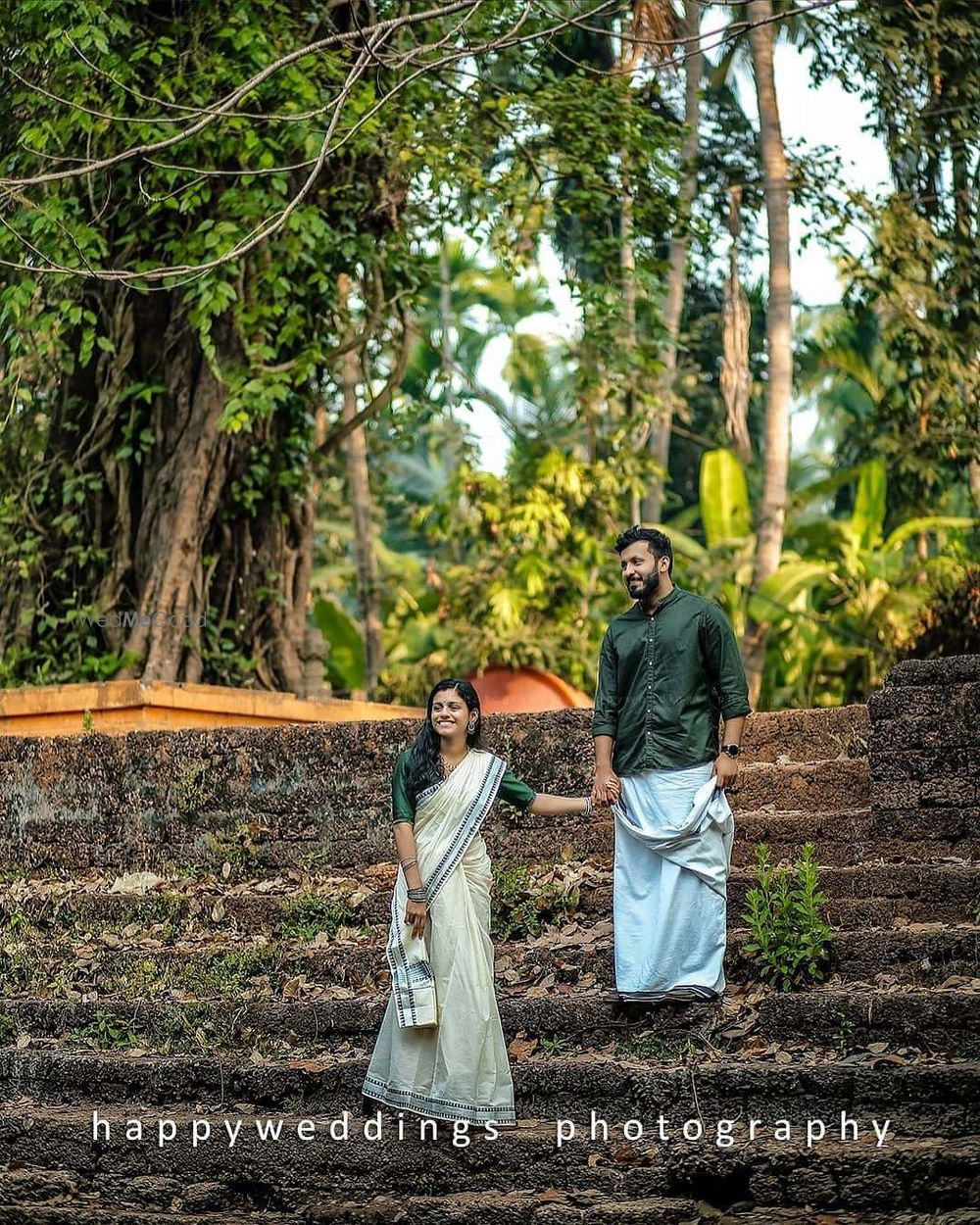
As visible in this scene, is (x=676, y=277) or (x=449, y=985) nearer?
(x=449, y=985)

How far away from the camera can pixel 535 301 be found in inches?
1161

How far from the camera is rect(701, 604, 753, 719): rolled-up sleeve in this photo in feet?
19.6

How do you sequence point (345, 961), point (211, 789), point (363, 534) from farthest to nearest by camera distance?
point (363, 534)
point (211, 789)
point (345, 961)

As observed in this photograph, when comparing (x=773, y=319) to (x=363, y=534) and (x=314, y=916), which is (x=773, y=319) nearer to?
(x=363, y=534)

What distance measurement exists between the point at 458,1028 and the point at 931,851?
2.22 metres

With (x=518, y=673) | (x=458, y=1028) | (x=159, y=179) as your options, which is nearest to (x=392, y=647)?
(x=518, y=673)

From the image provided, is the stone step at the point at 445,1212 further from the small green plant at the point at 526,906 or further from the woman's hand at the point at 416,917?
the small green plant at the point at 526,906

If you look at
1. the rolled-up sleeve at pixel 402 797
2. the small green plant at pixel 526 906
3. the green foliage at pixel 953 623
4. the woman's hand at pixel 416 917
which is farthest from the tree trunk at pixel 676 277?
the woman's hand at pixel 416 917

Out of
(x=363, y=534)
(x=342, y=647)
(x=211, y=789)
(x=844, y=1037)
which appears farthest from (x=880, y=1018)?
(x=363, y=534)

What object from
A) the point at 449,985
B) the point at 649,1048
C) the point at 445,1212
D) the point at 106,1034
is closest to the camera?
the point at 445,1212

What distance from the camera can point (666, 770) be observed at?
19.6 feet

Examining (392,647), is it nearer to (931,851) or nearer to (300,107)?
(300,107)

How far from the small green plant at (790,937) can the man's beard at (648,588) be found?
1.03 m

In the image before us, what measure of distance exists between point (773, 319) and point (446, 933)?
7843 mm
